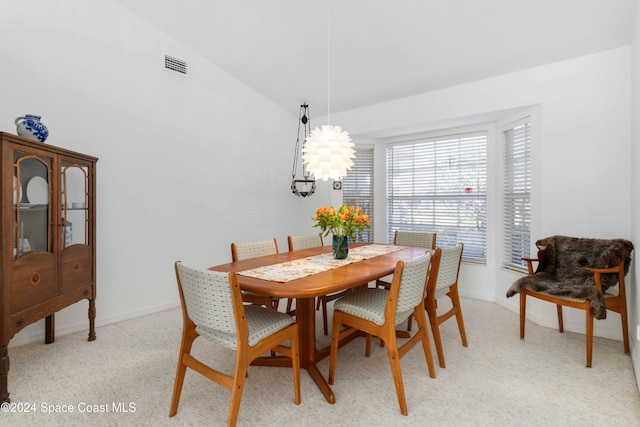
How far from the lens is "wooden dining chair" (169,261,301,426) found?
5.06 feet

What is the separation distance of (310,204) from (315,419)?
3570 millimetres

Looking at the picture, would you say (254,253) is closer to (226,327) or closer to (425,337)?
(226,327)

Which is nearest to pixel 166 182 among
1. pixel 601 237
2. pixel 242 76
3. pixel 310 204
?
pixel 242 76

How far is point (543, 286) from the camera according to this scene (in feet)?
8.66

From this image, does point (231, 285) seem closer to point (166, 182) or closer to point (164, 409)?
point (164, 409)

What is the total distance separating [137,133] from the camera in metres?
3.30

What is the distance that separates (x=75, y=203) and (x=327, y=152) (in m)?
2.11

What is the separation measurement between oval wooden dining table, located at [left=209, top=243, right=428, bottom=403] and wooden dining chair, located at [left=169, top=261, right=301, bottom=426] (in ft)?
0.66

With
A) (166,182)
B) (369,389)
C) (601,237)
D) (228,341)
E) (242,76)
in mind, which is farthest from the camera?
(242,76)

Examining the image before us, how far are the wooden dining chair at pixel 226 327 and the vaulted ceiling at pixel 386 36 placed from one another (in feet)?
8.19

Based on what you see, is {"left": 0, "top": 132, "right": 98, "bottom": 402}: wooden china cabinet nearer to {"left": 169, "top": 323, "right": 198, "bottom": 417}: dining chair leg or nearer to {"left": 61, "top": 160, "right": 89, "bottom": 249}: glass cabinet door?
{"left": 61, "top": 160, "right": 89, "bottom": 249}: glass cabinet door

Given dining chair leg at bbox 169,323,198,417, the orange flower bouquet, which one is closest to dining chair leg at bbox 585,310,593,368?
the orange flower bouquet

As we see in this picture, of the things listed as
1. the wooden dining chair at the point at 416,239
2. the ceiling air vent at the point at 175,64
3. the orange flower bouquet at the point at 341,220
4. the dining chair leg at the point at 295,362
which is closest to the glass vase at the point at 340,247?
the orange flower bouquet at the point at 341,220

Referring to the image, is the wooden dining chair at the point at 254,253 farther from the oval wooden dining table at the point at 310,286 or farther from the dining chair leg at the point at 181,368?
the dining chair leg at the point at 181,368
